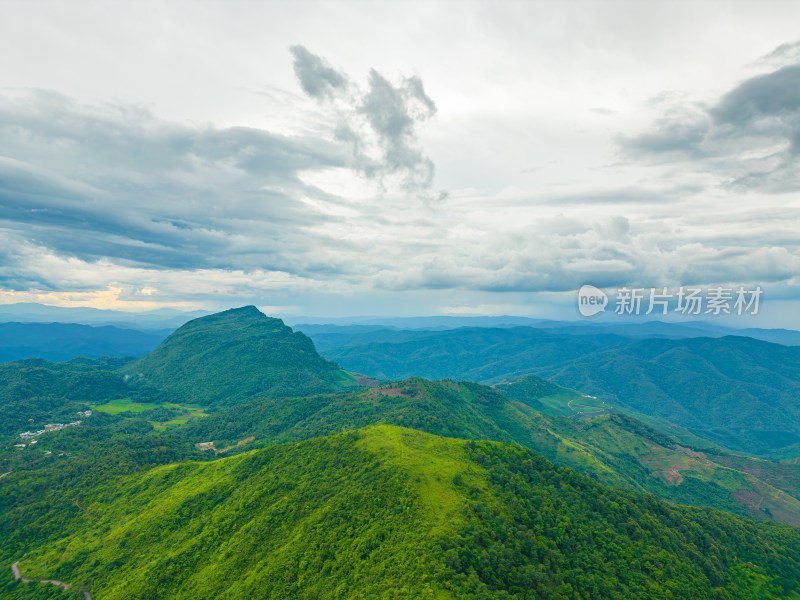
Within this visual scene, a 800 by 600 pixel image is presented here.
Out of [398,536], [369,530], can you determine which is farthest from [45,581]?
[398,536]

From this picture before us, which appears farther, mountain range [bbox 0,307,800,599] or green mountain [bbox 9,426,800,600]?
mountain range [bbox 0,307,800,599]

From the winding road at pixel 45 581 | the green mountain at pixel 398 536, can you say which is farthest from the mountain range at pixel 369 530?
the winding road at pixel 45 581

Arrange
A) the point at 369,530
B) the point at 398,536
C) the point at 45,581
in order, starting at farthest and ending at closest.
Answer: the point at 45,581
the point at 369,530
the point at 398,536

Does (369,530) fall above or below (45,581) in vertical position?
above

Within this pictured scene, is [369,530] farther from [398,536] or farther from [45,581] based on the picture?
[45,581]

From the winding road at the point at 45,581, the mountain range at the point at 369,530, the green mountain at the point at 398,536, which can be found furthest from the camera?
the winding road at the point at 45,581

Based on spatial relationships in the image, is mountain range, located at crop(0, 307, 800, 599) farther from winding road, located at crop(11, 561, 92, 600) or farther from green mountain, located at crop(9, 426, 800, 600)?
winding road, located at crop(11, 561, 92, 600)

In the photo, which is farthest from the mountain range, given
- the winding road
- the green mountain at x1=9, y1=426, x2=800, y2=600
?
the winding road

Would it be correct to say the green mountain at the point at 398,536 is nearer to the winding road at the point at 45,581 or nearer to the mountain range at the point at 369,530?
the mountain range at the point at 369,530

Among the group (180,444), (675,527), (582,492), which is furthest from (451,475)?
(180,444)
